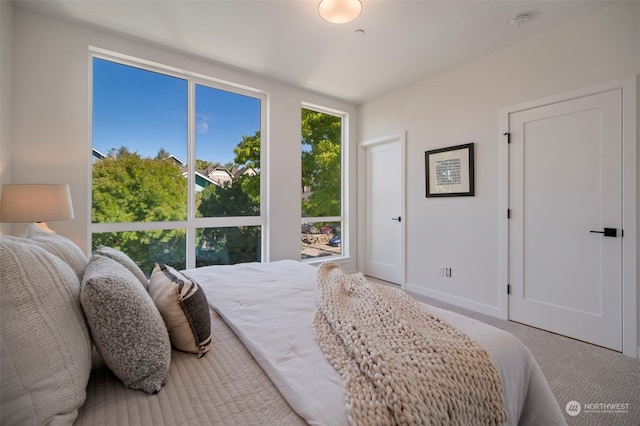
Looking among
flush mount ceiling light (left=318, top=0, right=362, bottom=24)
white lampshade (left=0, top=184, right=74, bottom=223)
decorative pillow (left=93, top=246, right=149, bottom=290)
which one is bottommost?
decorative pillow (left=93, top=246, right=149, bottom=290)

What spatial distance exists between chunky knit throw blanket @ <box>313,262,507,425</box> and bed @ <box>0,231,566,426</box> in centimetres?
7

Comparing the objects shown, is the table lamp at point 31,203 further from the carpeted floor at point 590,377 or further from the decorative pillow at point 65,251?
the carpeted floor at point 590,377

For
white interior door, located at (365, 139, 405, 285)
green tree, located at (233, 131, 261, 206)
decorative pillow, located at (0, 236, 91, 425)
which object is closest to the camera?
decorative pillow, located at (0, 236, 91, 425)

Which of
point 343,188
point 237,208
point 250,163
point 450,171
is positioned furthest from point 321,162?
point 450,171

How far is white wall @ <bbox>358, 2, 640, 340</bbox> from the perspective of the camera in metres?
2.31

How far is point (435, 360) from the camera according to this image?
2.98 ft

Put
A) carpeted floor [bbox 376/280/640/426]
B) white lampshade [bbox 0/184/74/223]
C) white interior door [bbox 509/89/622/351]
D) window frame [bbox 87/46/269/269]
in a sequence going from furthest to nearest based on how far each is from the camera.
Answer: window frame [bbox 87/46/269/269], white interior door [bbox 509/89/622/351], white lampshade [bbox 0/184/74/223], carpeted floor [bbox 376/280/640/426]

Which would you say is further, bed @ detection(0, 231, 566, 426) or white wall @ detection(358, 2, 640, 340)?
white wall @ detection(358, 2, 640, 340)

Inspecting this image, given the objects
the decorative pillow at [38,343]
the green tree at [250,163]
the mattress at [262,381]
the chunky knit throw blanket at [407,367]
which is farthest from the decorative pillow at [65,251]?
the green tree at [250,163]

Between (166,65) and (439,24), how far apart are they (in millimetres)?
2681

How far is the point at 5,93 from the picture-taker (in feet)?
7.13

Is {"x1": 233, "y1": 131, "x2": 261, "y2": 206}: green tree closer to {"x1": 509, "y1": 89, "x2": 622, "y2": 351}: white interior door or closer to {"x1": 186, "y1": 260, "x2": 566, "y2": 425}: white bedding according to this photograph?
{"x1": 186, "y1": 260, "x2": 566, "y2": 425}: white bedding

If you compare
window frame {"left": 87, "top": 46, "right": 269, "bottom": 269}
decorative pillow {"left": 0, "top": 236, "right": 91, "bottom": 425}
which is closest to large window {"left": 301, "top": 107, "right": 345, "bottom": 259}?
window frame {"left": 87, "top": 46, "right": 269, "bottom": 269}

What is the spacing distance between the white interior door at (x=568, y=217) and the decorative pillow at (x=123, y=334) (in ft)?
10.2
